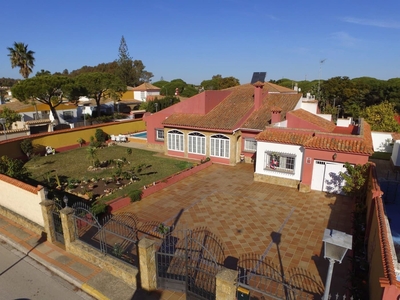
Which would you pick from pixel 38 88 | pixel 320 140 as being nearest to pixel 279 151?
pixel 320 140

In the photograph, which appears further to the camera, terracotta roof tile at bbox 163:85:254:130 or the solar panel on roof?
the solar panel on roof

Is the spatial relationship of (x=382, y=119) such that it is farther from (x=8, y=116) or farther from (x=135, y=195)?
(x=8, y=116)

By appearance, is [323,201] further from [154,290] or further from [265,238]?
[154,290]

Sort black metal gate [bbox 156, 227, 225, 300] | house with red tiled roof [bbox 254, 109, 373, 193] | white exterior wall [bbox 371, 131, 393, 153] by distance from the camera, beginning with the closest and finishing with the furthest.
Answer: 1. black metal gate [bbox 156, 227, 225, 300]
2. house with red tiled roof [bbox 254, 109, 373, 193]
3. white exterior wall [bbox 371, 131, 393, 153]

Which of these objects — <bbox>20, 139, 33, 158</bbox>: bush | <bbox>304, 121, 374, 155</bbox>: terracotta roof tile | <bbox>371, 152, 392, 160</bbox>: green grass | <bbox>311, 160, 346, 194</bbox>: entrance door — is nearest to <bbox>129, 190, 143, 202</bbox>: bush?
<bbox>304, 121, 374, 155</bbox>: terracotta roof tile

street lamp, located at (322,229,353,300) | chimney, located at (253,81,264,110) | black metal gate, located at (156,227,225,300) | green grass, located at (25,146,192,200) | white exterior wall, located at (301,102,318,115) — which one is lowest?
green grass, located at (25,146,192,200)

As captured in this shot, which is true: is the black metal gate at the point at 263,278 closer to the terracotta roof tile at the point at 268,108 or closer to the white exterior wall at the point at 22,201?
the white exterior wall at the point at 22,201

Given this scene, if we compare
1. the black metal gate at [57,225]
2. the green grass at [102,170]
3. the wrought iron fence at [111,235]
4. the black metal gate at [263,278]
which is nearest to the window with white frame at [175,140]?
the green grass at [102,170]

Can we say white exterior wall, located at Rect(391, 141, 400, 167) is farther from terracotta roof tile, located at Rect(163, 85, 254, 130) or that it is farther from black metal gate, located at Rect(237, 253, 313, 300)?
black metal gate, located at Rect(237, 253, 313, 300)
